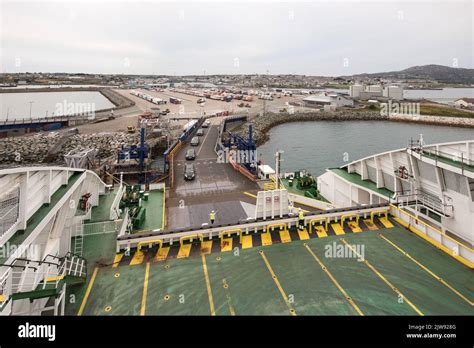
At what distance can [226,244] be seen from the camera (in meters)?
9.91

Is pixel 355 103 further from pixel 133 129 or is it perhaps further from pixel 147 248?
pixel 147 248

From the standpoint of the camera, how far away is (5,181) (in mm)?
7109

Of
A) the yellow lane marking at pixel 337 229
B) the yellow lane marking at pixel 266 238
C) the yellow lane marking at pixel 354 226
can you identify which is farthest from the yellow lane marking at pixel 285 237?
the yellow lane marking at pixel 354 226

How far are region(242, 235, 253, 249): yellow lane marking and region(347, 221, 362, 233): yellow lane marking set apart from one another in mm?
4181

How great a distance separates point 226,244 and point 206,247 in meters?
0.75

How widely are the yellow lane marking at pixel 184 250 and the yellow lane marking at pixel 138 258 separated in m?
1.25

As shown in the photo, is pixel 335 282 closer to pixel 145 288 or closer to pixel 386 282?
pixel 386 282

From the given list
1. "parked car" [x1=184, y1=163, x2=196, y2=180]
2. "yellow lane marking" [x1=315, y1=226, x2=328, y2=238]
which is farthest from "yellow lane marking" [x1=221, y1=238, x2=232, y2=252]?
"parked car" [x1=184, y1=163, x2=196, y2=180]

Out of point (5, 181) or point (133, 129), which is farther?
point (133, 129)

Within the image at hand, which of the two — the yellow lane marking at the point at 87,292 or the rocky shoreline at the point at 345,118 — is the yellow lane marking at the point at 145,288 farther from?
the rocky shoreline at the point at 345,118

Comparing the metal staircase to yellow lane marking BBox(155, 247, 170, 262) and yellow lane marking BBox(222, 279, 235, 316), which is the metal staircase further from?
yellow lane marking BBox(222, 279, 235, 316)

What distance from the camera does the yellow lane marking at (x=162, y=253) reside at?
9188mm

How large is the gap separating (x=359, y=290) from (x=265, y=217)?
4287 millimetres
